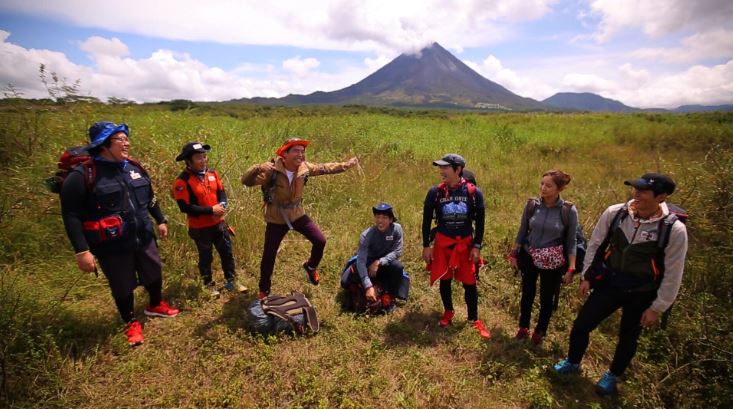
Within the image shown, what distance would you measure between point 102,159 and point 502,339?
4.34 meters

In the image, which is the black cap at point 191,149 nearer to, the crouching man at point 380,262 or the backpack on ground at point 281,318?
the backpack on ground at point 281,318

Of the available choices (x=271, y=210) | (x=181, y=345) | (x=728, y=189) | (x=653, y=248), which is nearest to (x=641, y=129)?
(x=728, y=189)

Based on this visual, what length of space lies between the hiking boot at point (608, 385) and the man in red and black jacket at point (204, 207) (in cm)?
393

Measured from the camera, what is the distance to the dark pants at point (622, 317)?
2.73 metres

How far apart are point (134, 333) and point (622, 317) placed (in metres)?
4.56

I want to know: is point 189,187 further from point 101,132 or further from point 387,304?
point 387,304

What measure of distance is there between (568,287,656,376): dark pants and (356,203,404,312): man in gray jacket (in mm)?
1944

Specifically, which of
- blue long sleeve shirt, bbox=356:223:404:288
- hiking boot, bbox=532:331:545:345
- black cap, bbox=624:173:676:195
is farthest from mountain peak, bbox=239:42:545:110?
black cap, bbox=624:173:676:195

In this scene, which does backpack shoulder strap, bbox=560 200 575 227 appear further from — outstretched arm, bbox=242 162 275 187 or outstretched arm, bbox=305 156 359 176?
outstretched arm, bbox=242 162 275 187

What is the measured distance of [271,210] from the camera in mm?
3871

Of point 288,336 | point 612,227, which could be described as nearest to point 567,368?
point 612,227

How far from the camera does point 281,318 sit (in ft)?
11.9

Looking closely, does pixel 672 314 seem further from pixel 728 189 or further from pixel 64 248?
pixel 64 248

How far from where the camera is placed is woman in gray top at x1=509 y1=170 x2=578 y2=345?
3.12 metres
